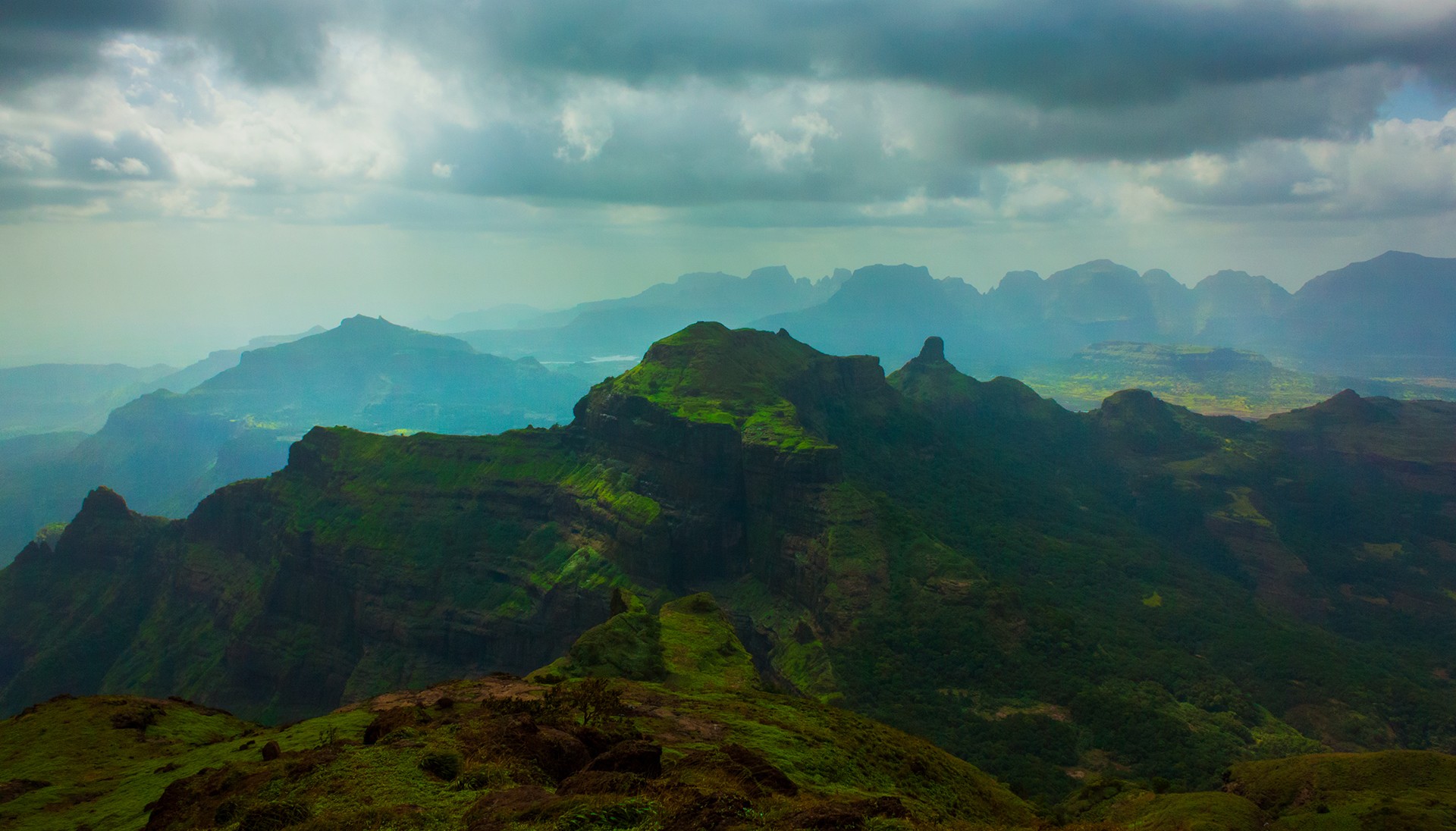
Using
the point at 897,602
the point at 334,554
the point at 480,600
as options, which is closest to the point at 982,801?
the point at 897,602

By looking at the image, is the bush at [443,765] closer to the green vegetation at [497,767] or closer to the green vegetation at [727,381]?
the green vegetation at [497,767]

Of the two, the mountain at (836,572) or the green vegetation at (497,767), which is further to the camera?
the mountain at (836,572)

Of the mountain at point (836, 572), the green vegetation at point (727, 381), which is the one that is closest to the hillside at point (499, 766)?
the mountain at point (836, 572)

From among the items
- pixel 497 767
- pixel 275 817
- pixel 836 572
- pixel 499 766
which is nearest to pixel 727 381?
pixel 836 572

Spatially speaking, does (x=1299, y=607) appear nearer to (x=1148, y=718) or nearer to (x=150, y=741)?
(x=1148, y=718)

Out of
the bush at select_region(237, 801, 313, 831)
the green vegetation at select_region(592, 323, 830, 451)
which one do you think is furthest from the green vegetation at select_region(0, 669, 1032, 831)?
the green vegetation at select_region(592, 323, 830, 451)

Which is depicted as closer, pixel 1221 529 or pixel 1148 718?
pixel 1148 718

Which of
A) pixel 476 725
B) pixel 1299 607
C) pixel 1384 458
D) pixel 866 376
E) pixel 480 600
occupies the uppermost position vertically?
pixel 866 376

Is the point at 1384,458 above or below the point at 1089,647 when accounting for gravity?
above

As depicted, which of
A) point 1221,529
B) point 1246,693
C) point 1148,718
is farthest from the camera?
point 1221,529
